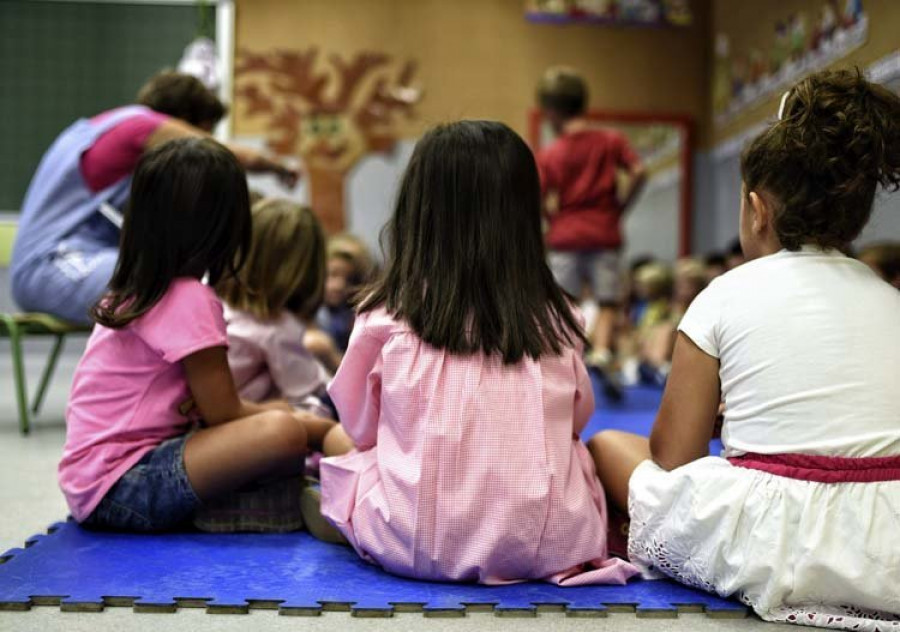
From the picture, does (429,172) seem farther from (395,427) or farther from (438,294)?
(395,427)

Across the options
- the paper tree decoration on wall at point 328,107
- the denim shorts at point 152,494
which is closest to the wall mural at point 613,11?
the paper tree decoration on wall at point 328,107

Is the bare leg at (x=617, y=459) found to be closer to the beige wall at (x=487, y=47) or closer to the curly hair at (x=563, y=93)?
the curly hair at (x=563, y=93)

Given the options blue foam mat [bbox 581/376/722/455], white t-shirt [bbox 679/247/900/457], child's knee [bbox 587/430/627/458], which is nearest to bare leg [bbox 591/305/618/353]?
blue foam mat [bbox 581/376/722/455]

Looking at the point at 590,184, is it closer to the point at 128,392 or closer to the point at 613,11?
the point at 613,11

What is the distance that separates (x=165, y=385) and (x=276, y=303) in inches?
22.2

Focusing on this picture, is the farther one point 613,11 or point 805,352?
point 613,11

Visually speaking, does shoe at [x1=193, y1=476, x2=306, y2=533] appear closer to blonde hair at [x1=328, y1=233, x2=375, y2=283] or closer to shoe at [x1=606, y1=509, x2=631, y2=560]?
shoe at [x1=606, y1=509, x2=631, y2=560]

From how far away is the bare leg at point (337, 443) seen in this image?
1893mm

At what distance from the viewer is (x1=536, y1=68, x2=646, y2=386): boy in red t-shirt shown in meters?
4.35

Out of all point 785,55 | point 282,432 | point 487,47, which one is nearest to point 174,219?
point 282,432

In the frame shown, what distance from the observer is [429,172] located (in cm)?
158

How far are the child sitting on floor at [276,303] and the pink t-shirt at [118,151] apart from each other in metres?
A: 0.67

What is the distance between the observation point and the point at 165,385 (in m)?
1.78

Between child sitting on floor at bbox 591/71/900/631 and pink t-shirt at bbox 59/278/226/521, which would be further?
pink t-shirt at bbox 59/278/226/521
